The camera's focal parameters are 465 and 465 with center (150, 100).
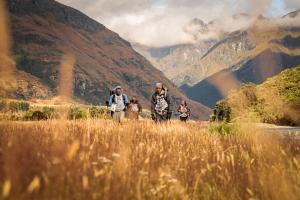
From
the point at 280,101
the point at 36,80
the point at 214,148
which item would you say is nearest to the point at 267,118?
the point at 280,101

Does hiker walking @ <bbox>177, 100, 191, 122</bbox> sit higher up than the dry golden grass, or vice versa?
→ hiker walking @ <bbox>177, 100, 191, 122</bbox>

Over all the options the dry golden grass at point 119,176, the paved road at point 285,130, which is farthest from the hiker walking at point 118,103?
the dry golden grass at point 119,176

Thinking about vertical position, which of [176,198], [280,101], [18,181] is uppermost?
[280,101]

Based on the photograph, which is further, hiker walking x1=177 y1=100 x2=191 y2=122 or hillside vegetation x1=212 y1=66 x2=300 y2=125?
hillside vegetation x1=212 y1=66 x2=300 y2=125

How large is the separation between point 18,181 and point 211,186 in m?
2.15

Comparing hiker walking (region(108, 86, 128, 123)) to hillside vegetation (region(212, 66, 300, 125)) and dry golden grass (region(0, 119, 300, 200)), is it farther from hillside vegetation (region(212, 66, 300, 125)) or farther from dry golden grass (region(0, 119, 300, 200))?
hillside vegetation (region(212, 66, 300, 125))

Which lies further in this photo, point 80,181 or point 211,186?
point 211,186

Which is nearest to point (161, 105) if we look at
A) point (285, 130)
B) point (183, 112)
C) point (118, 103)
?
point (118, 103)

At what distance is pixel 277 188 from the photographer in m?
3.98

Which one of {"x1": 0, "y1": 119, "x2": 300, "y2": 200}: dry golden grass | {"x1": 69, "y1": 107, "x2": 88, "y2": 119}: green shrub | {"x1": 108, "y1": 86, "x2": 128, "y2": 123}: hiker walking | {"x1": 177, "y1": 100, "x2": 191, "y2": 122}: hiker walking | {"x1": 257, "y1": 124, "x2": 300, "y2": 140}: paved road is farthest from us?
{"x1": 177, "y1": 100, "x2": 191, "y2": 122}: hiker walking

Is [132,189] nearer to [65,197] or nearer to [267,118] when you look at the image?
[65,197]

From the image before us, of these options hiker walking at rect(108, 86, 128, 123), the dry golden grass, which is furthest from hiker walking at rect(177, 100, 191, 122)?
the dry golden grass

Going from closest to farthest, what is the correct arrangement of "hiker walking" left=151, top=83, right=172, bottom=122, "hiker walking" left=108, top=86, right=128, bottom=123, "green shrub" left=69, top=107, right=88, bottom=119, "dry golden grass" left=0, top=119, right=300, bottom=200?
"dry golden grass" left=0, top=119, right=300, bottom=200 → "green shrub" left=69, top=107, right=88, bottom=119 → "hiker walking" left=108, top=86, right=128, bottom=123 → "hiker walking" left=151, top=83, right=172, bottom=122

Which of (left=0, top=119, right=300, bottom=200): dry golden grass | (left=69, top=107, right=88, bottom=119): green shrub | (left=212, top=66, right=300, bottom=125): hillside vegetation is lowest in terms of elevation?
(left=0, top=119, right=300, bottom=200): dry golden grass
